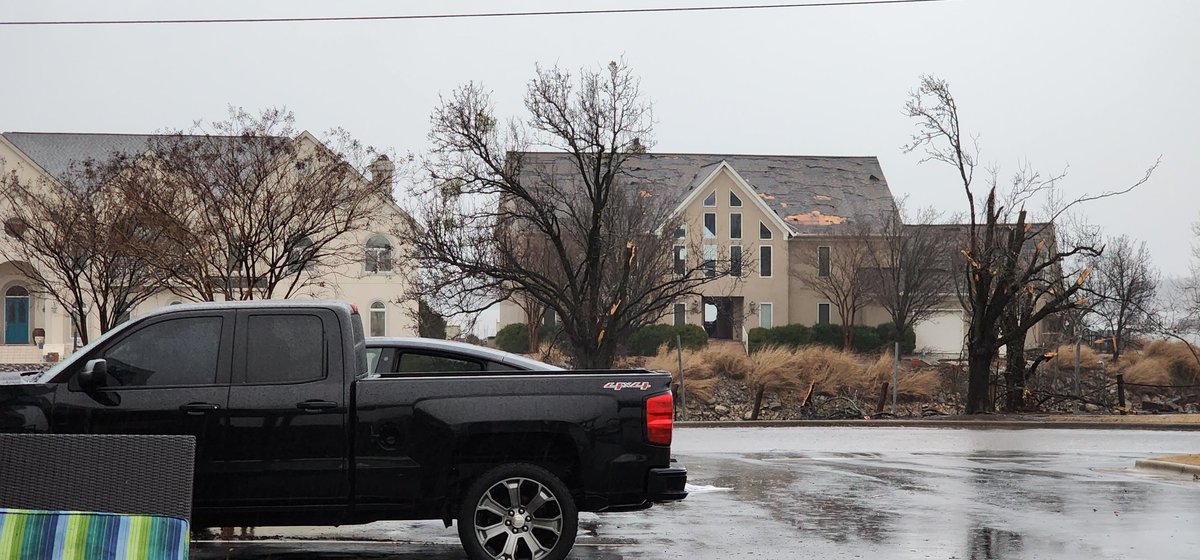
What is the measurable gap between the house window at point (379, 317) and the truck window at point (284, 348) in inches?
1852

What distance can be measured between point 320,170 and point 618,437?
2392cm

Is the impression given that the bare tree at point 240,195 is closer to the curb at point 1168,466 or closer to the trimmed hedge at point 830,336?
the curb at point 1168,466

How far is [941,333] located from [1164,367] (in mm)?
23608

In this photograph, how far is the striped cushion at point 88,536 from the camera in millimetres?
5863

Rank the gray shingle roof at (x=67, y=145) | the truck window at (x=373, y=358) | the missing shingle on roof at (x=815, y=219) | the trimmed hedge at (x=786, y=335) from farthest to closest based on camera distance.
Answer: the missing shingle on roof at (x=815, y=219) → the trimmed hedge at (x=786, y=335) → the gray shingle roof at (x=67, y=145) → the truck window at (x=373, y=358)

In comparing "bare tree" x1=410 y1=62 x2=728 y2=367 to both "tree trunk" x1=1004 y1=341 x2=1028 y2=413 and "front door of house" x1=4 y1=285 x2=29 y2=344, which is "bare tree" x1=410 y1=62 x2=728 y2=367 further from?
"front door of house" x1=4 y1=285 x2=29 y2=344

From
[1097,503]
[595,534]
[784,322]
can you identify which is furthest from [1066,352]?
[595,534]

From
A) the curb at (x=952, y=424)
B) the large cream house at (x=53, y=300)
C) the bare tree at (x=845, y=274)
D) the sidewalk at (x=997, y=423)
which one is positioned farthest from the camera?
the bare tree at (x=845, y=274)

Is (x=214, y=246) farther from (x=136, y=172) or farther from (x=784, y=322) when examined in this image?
(x=784, y=322)

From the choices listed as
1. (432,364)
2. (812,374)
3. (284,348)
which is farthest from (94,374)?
(812,374)

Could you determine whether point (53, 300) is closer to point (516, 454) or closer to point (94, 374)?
point (94, 374)

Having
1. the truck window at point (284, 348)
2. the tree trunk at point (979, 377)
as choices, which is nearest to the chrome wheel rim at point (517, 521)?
the truck window at point (284, 348)

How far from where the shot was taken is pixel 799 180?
68688 mm

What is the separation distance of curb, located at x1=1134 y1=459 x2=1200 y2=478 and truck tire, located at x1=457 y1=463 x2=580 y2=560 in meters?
11.7
